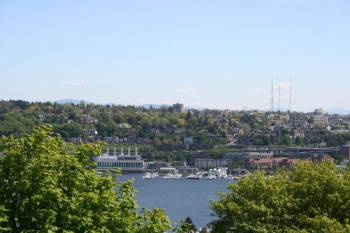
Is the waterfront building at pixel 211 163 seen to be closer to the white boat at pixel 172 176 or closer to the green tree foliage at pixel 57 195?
the white boat at pixel 172 176

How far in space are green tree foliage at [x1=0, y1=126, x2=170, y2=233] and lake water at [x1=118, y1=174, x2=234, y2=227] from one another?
2000cm

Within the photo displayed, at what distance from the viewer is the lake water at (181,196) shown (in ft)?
115

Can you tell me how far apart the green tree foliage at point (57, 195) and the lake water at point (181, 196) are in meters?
20.0

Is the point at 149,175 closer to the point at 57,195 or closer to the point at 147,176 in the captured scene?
the point at 147,176

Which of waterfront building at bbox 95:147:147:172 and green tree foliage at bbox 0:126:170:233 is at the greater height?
green tree foliage at bbox 0:126:170:233

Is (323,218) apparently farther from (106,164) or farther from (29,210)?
(106,164)

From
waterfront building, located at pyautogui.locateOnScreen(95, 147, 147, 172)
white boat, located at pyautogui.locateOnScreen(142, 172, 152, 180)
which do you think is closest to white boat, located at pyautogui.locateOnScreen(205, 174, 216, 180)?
white boat, located at pyautogui.locateOnScreen(142, 172, 152, 180)

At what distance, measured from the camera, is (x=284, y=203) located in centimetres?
1048

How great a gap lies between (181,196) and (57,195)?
39.6 metres

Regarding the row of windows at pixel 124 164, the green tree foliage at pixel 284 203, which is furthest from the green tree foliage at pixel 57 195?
the row of windows at pixel 124 164

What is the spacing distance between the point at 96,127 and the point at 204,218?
2024 inches

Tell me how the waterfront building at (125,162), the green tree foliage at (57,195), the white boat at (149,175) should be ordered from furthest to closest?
1. the waterfront building at (125,162)
2. the white boat at (149,175)
3. the green tree foliage at (57,195)

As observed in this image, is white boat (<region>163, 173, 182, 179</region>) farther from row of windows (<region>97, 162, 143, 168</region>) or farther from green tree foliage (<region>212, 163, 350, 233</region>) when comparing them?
green tree foliage (<region>212, 163, 350, 233</region>)

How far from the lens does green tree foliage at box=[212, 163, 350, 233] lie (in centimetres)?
1023
